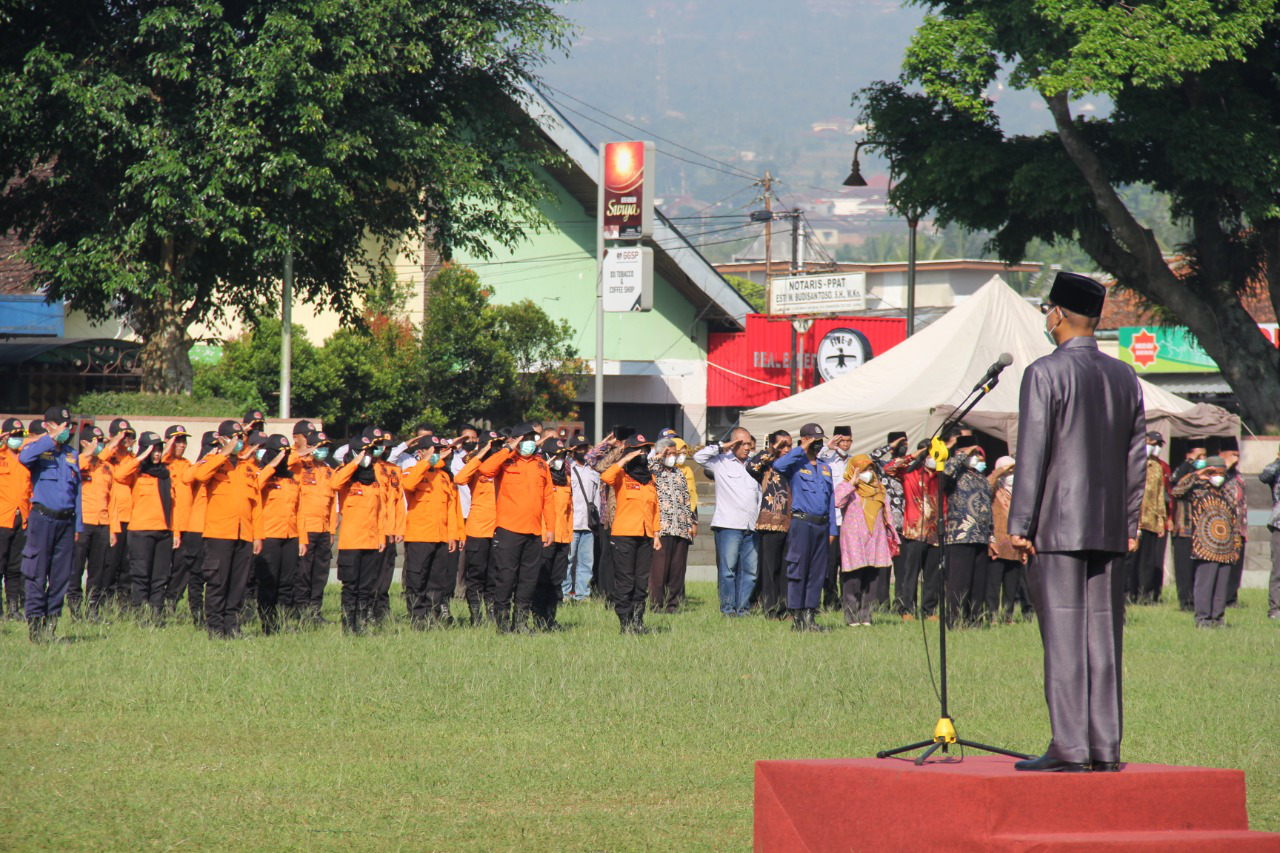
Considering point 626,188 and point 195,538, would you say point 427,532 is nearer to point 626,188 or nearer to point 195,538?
point 195,538

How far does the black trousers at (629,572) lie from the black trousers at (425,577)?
69.5 inches

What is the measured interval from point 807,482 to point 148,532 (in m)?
6.52

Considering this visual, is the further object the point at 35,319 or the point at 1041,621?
the point at 35,319

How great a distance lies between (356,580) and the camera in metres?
13.0

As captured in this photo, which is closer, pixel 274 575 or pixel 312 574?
pixel 274 575

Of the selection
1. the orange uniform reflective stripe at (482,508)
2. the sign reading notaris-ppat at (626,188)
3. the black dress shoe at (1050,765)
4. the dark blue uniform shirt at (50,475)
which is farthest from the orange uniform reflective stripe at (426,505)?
the sign reading notaris-ppat at (626,188)

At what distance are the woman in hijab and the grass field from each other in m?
0.98

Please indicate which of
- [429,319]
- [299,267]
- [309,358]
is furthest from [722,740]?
[429,319]

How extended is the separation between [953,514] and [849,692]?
475cm

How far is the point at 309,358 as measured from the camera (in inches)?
1292

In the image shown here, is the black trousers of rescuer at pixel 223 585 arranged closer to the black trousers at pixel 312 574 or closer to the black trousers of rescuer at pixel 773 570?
the black trousers at pixel 312 574

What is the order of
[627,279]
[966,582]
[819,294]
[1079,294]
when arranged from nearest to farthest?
[1079,294] → [966,582] → [627,279] → [819,294]

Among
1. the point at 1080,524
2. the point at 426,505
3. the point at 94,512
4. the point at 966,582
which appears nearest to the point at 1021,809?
the point at 1080,524

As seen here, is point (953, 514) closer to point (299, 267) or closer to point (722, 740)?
point (722, 740)
